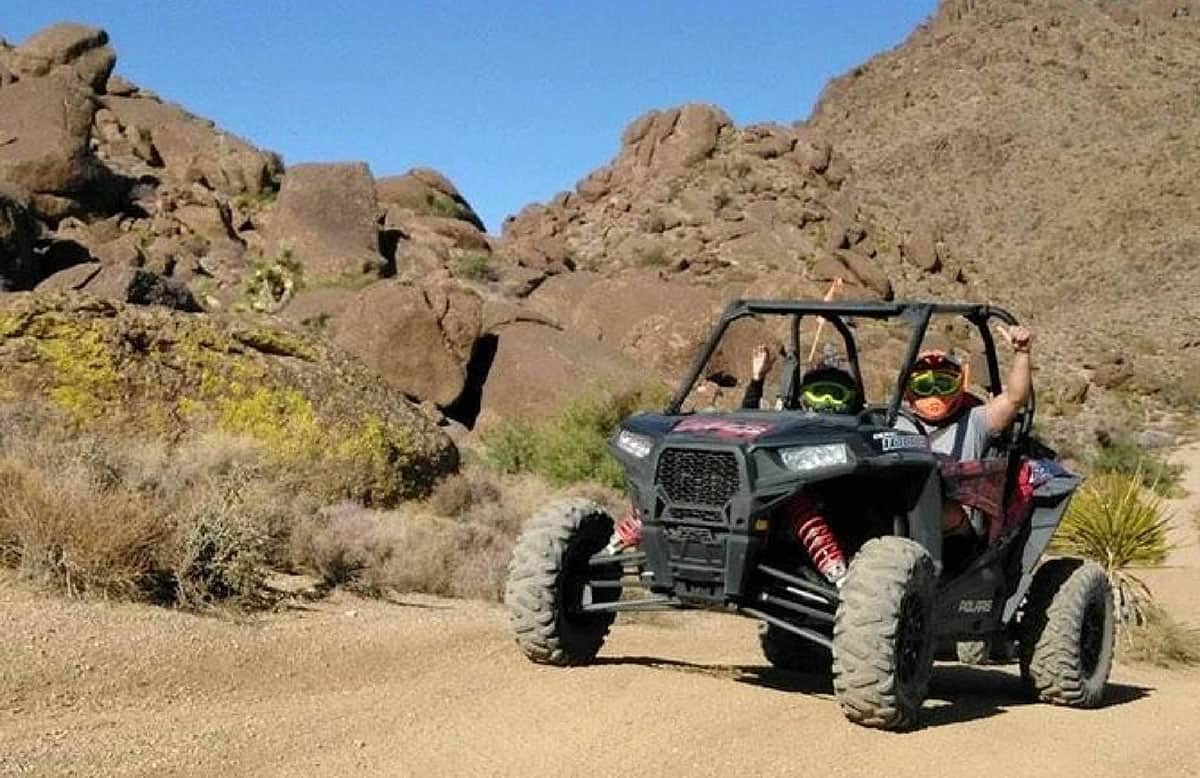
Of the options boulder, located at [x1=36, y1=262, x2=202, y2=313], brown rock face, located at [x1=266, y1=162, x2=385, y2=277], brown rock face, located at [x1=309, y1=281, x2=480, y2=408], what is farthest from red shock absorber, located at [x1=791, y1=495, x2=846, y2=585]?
brown rock face, located at [x1=266, y1=162, x2=385, y2=277]

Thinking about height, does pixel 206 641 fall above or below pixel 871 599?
below

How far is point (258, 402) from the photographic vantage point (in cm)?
1473

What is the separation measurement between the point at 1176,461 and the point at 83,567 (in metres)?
32.6

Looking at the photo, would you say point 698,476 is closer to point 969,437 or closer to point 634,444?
point 634,444

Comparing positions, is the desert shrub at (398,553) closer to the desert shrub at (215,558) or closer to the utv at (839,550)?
the desert shrub at (215,558)

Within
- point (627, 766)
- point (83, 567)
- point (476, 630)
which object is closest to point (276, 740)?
point (627, 766)

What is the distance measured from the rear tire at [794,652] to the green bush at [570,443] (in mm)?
9078

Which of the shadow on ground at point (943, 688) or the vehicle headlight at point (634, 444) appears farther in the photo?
the shadow on ground at point (943, 688)

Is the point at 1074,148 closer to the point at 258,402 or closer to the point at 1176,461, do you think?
the point at 1176,461

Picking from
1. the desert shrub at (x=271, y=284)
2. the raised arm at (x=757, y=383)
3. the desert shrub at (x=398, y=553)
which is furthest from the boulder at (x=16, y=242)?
the raised arm at (x=757, y=383)

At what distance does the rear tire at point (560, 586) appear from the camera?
8273 millimetres

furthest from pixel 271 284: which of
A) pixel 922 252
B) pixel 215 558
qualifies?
pixel 922 252

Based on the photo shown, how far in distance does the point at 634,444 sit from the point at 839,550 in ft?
3.92

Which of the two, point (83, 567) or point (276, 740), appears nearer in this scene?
point (276, 740)
